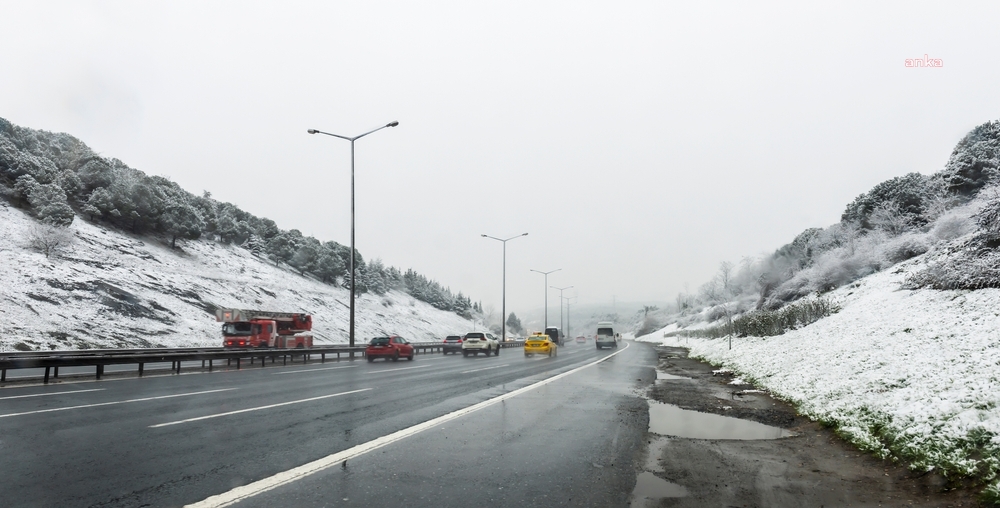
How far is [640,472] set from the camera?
609 centimetres

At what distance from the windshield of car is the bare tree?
15.3 metres

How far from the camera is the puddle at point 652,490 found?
16.7ft

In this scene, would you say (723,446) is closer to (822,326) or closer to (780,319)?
(822,326)

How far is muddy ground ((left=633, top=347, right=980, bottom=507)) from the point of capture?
5121 millimetres

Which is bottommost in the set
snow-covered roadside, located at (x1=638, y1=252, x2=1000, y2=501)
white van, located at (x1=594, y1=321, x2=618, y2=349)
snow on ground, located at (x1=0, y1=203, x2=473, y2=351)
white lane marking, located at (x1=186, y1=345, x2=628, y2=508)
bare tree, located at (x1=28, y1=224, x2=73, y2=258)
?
white van, located at (x1=594, y1=321, x2=618, y2=349)

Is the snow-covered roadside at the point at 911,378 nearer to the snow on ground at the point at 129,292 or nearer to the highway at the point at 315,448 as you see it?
the highway at the point at 315,448

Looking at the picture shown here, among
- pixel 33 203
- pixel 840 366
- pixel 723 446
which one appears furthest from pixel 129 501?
pixel 33 203

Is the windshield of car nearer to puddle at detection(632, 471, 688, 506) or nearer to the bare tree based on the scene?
the bare tree

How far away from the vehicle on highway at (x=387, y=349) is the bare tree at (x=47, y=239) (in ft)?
78.4

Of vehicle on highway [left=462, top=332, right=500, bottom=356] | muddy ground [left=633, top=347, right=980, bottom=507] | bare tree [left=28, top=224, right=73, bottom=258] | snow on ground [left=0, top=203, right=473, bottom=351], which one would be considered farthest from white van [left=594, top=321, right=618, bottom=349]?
muddy ground [left=633, top=347, right=980, bottom=507]

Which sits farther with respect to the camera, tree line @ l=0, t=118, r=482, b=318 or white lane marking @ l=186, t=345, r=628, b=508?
tree line @ l=0, t=118, r=482, b=318

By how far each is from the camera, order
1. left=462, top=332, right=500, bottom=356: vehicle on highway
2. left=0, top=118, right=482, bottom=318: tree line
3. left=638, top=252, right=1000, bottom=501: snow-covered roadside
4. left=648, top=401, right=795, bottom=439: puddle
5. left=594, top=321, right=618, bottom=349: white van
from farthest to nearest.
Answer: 1. left=594, top=321, right=618, bottom=349: white van
2. left=0, top=118, right=482, bottom=318: tree line
3. left=462, top=332, right=500, bottom=356: vehicle on highway
4. left=648, top=401, right=795, bottom=439: puddle
5. left=638, top=252, right=1000, bottom=501: snow-covered roadside

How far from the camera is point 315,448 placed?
7.01 meters

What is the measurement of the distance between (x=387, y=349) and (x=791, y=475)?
25449 millimetres
